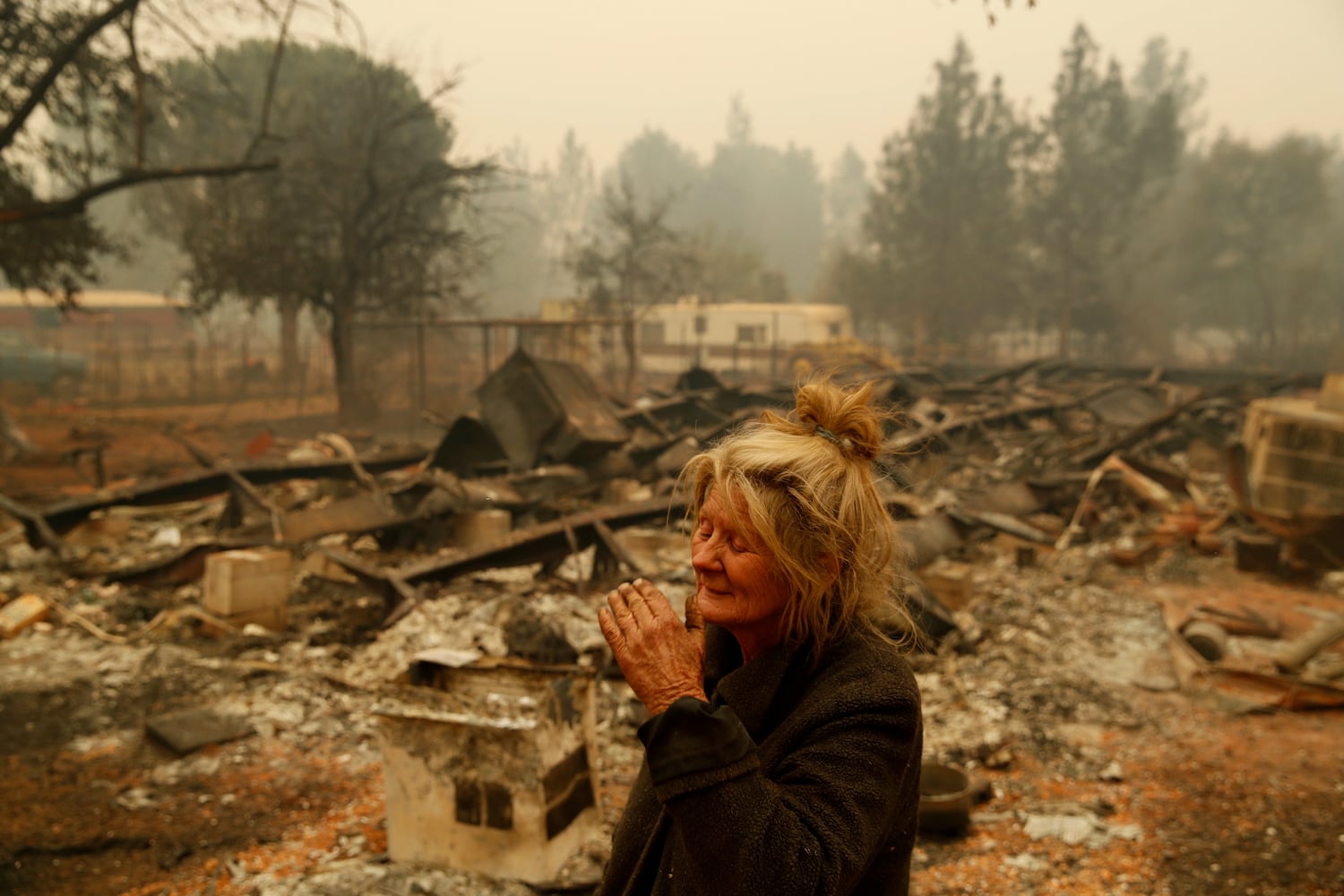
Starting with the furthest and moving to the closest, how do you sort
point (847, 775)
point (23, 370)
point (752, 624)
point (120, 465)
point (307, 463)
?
point (23, 370)
point (120, 465)
point (307, 463)
point (752, 624)
point (847, 775)

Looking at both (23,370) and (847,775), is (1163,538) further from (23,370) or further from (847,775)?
(23,370)

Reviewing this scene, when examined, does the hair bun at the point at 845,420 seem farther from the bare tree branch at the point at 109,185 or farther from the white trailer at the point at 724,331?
the white trailer at the point at 724,331

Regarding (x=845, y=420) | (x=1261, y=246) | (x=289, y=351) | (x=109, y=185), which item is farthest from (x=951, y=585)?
(x=1261, y=246)

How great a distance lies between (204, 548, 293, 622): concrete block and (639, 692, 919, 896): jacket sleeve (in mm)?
5905

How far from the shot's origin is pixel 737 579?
153 cm

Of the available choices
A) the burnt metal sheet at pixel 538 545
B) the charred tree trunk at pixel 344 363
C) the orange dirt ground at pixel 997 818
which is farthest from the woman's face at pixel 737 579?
the charred tree trunk at pixel 344 363

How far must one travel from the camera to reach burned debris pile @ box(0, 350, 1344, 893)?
3.53 meters

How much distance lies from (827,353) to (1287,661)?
68.6 ft

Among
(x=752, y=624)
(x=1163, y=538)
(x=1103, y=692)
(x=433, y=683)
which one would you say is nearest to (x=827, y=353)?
(x=1163, y=538)

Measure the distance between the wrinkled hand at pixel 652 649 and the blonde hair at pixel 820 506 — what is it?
0.67 ft

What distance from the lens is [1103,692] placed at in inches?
220

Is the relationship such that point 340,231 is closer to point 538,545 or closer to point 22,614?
point 22,614

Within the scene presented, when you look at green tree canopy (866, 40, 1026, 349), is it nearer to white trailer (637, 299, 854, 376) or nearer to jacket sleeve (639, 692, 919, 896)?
white trailer (637, 299, 854, 376)

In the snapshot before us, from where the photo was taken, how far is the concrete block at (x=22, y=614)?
6.32m
